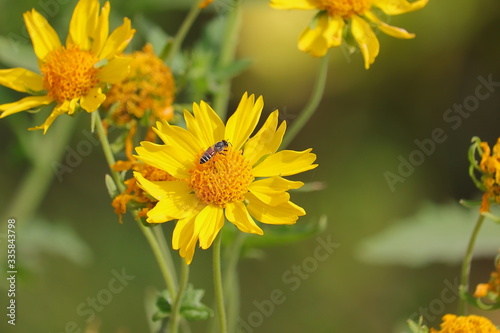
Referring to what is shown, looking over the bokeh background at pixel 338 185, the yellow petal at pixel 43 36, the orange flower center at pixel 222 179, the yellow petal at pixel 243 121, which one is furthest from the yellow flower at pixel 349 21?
the bokeh background at pixel 338 185

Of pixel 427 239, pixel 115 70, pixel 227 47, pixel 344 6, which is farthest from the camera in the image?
pixel 427 239

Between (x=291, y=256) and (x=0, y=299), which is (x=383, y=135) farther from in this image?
(x=0, y=299)

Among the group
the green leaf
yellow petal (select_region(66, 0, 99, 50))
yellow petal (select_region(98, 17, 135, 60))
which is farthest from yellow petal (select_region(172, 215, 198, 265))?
the green leaf

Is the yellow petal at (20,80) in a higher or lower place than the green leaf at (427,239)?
higher

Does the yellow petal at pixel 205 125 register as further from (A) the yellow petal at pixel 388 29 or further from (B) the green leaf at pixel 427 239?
(B) the green leaf at pixel 427 239

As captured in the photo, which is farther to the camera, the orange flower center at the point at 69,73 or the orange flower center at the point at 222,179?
the orange flower center at the point at 69,73

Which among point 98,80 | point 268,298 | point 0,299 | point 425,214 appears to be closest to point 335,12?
point 98,80

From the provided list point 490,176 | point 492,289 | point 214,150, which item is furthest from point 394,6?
point 492,289

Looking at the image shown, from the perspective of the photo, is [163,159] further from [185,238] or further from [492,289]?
[492,289]
